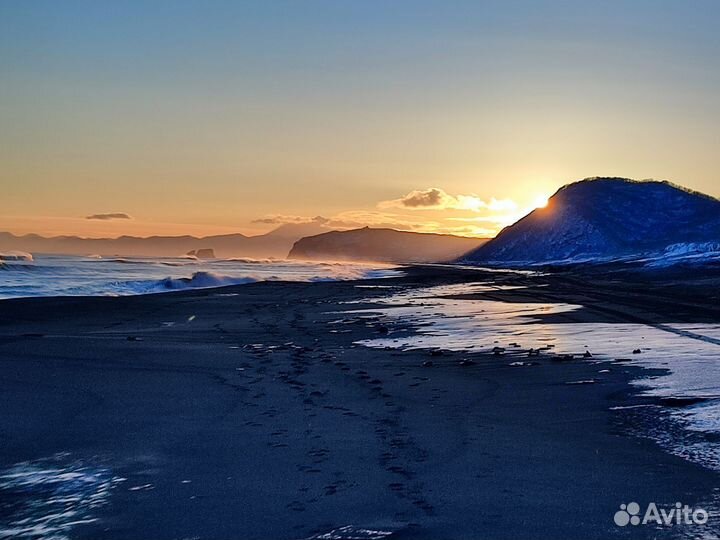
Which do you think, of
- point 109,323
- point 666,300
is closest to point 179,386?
point 109,323

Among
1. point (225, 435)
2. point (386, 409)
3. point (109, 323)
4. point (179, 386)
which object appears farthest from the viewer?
point (109, 323)

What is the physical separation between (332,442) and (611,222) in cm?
16872

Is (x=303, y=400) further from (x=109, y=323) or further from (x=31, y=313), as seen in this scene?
(x=31, y=313)

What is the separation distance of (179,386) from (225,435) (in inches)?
142

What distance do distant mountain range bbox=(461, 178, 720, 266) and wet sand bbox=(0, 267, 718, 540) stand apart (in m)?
138

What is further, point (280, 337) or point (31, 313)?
point (31, 313)

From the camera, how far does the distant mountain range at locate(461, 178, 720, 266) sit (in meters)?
153

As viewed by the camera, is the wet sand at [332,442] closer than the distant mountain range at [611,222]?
Yes

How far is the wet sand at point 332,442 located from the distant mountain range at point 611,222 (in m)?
138

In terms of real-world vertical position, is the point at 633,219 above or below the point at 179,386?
above

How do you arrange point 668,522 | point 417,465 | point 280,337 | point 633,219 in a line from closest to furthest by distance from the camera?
point 668,522, point 417,465, point 280,337, point 633,219

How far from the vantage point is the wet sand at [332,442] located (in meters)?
5.32

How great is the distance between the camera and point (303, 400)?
10.1 metres

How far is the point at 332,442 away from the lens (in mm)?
7621
